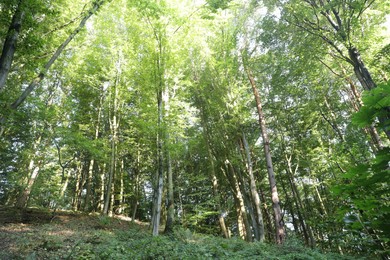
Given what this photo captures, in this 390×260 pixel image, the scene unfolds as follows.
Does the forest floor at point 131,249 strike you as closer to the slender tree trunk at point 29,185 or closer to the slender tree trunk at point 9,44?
the slender tree trunk at point 29,185

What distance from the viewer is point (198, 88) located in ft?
44.6

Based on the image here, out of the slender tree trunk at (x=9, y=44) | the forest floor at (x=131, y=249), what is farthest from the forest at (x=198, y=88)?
the forest floor at (x=131, y=249)

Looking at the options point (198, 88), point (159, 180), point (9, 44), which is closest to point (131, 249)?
point (159, 180)

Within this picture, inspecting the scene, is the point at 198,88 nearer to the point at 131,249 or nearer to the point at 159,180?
the point at 159,180

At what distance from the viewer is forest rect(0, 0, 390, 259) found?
6.63m

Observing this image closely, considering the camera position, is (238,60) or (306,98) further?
(306,98)

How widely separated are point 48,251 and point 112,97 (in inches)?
370

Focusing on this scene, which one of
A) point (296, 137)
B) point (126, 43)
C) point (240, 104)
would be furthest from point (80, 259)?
point (296, 137)

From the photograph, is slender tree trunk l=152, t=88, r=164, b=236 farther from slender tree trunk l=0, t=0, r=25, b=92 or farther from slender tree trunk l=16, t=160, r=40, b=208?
slender tree trunk l=16, t=160, r=40, b=208

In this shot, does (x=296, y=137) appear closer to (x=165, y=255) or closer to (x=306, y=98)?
(x=306, y=98)

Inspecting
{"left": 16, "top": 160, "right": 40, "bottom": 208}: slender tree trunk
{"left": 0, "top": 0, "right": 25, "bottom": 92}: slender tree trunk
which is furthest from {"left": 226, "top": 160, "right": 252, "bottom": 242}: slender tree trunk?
{"left": 0, "top": 0, "right": 25, "bottom": 92}: slender tree trunk

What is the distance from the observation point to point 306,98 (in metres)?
12.4

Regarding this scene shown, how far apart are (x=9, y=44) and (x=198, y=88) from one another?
10.3 metres

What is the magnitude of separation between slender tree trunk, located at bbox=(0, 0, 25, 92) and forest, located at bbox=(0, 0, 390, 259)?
0.02 metres
